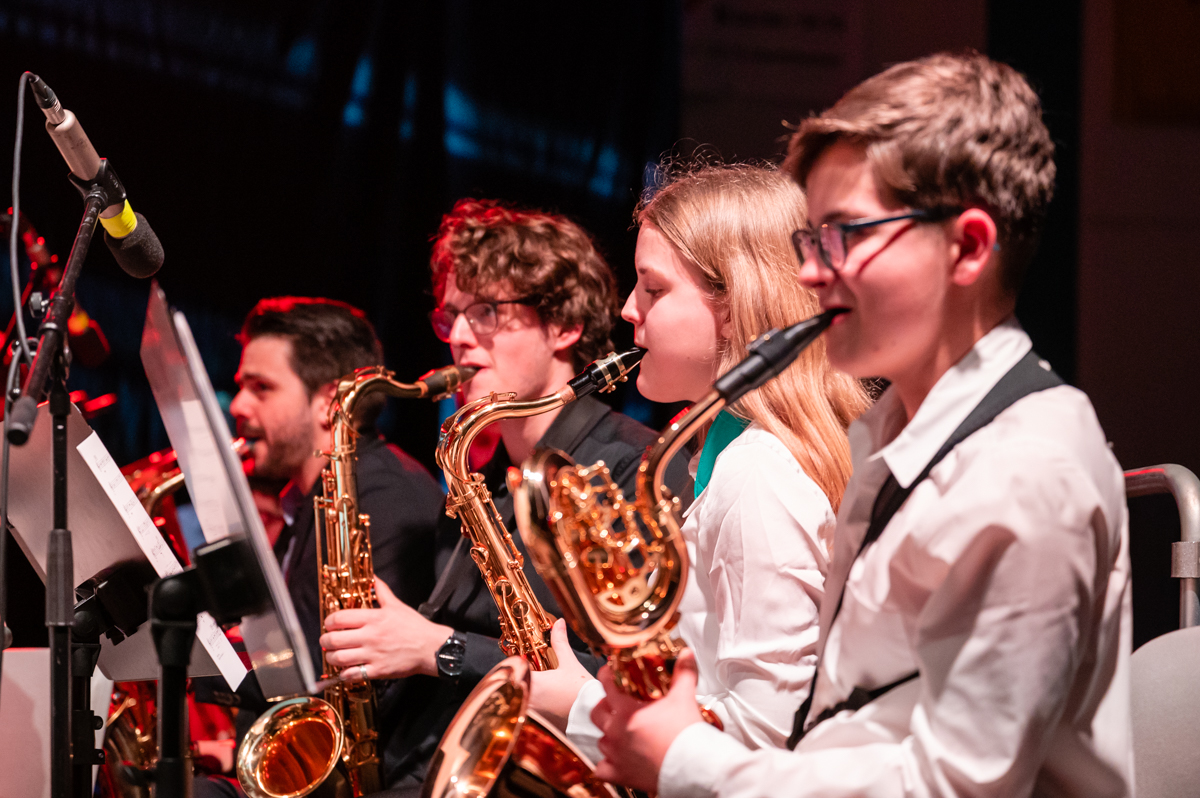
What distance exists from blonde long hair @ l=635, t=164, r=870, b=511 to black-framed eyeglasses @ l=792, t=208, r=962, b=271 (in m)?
0.67

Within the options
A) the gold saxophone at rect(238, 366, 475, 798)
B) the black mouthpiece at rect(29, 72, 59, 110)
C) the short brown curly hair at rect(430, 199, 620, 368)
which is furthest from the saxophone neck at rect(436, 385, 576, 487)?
the black mouthpiece at rect(29, 72, 59, 110)

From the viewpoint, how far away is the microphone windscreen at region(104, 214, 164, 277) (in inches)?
75.4

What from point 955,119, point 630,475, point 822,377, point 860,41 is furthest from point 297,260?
point 955,119

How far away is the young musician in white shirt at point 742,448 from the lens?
179 centimetres

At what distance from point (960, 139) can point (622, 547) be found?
713mm

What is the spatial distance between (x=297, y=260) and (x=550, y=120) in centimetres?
117

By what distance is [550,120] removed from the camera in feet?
13.5

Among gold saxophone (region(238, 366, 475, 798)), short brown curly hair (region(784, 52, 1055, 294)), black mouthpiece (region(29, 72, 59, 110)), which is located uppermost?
black mouthpiece (region(29, 72, 59, 110))

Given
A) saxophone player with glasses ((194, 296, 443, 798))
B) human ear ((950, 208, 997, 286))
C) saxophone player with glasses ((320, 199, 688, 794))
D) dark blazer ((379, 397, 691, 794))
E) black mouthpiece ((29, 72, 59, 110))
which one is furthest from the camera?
saxophone player with glasses ((194, 296, 443, 798))

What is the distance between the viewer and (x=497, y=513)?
2.75 m

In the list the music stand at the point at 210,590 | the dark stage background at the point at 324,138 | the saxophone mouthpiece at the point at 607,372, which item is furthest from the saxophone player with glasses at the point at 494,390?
the music stand at the point at 210,590

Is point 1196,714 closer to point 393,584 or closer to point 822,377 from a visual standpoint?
point 822,377

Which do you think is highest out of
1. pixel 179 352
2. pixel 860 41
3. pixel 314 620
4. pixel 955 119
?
pixel 860 41

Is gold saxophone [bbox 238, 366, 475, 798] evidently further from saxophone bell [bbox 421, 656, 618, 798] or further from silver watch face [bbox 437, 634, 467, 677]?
saxophone bell [bbox 421, 656, 618, 798]
